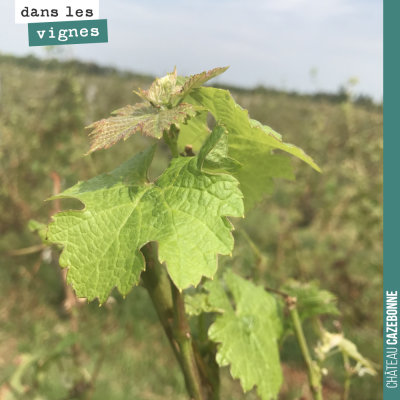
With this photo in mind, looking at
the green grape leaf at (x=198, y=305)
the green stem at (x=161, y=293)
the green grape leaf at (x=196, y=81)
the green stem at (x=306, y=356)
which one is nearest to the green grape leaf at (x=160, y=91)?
the green grape leaf at (x=196, y=81)

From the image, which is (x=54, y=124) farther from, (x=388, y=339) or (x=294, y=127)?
(x=294, y=127)

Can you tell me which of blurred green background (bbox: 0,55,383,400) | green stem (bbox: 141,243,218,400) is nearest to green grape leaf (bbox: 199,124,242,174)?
green stem (bbox: 141,243,218,400)

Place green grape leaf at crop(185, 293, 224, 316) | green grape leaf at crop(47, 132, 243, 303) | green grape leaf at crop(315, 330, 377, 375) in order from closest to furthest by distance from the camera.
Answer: green grape leaf at crop(47, 132, 243, 303)
green grape leaf at crop(185, 293, 224, 316)
green grape leaf at crop(315, 330, 377, 375)

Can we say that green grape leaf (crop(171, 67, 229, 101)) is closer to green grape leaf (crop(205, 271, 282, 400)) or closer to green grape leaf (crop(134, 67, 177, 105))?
green grape leaf (crop(134, 67, 177, 105))

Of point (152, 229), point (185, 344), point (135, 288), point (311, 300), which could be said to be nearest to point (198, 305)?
point (185, 344)

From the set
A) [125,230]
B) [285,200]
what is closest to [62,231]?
[125,230]
